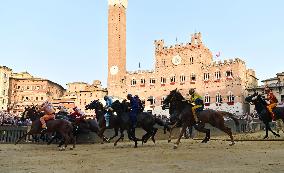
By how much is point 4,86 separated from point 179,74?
1737 inches

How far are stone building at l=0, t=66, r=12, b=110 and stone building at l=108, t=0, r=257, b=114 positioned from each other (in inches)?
1108

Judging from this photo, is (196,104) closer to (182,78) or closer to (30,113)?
(30,113)

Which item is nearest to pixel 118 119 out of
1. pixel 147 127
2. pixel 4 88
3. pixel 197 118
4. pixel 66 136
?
pixel 147 127

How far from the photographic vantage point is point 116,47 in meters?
70.6

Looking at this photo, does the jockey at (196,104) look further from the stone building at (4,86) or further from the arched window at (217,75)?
the stone building at (4,86)

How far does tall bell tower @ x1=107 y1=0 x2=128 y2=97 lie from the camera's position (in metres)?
69.5

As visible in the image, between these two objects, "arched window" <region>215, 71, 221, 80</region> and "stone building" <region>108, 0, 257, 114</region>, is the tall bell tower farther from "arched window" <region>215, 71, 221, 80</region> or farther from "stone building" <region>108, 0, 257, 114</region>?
"arched window" <region>215, 71, 221, 80</region>

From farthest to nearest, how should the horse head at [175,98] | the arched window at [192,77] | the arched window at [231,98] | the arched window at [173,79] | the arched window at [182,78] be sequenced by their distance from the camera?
the arched window at [173,79]
the arched window at [182,78]
the arched window at [192,77]
the arched window at [231,98]
the horse head at [175,98]

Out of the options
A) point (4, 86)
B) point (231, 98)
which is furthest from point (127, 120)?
point (4, 86)

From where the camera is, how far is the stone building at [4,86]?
78750 millimetres

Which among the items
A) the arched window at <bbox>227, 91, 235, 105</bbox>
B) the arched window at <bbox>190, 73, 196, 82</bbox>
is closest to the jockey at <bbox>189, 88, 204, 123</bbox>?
the arched window at <bbox>227, 91, 235, 105</bbox>

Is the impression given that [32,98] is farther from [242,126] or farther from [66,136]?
[66,136]

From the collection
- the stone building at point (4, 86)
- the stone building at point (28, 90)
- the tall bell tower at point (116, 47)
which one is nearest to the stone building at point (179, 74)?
the tall bell tower at point (116, 47)

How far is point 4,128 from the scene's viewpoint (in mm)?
18797
